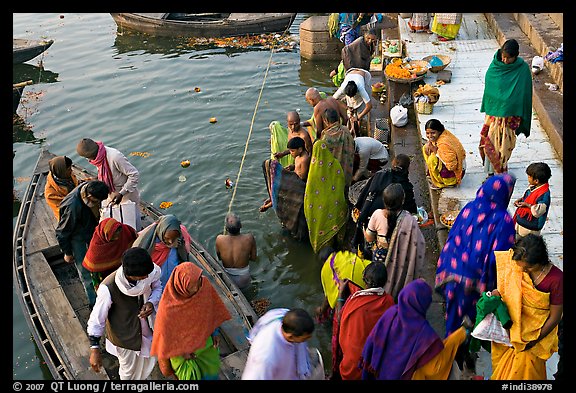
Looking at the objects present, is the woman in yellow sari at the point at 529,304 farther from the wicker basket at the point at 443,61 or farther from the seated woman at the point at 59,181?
the wicker basket at the point at 443,61

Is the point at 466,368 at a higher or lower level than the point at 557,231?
lower

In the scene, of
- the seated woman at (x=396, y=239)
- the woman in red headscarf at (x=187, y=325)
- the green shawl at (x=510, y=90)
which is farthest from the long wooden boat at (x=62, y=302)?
the green shawl at (x=510, y=90)

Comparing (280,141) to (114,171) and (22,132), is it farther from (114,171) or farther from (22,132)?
(22,132)

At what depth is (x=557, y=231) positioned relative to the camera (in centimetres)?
641

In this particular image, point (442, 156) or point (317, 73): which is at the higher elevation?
point (442, 156)

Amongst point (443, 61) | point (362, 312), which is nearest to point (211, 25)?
point (443, 61)

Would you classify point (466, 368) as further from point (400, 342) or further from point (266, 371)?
point (266, 371)

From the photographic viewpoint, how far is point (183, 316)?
4430 mm

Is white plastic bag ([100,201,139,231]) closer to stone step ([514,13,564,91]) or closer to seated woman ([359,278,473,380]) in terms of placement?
seated woman ([359,278,473,380])

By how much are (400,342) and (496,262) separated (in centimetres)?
107

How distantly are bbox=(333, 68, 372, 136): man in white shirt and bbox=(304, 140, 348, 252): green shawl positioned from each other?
2020 millimetres

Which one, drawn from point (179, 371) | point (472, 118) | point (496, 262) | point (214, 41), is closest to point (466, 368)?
point (496, 262)

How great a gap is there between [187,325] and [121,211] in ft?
8.95

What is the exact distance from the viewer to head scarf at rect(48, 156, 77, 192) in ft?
21.8
